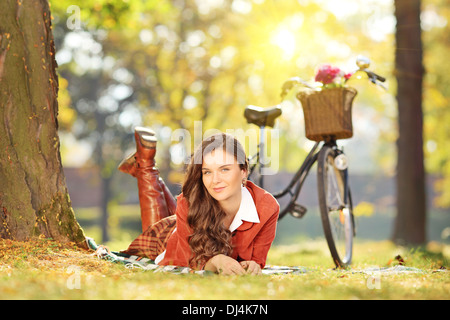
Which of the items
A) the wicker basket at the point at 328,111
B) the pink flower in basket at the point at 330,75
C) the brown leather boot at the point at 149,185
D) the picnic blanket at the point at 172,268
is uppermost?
the pink flower in basket at the point at 330,75

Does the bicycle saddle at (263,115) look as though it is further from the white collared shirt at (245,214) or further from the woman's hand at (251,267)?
the woman's hand at (251,267)

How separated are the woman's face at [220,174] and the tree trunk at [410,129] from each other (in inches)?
231

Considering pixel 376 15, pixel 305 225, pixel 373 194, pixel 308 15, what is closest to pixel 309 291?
pixel 308 15

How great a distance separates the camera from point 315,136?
4.25m

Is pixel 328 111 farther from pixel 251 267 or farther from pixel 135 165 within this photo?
pixel 251 267

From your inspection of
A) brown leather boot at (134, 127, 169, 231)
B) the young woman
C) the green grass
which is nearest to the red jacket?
the young woman

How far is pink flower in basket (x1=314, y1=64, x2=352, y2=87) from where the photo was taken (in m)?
4.09

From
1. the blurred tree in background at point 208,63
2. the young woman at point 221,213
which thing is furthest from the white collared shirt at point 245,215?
the blurred tree in background at point 208,63

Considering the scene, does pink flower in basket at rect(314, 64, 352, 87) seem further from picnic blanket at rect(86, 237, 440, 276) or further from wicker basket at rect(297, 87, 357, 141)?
picnic blanket at rect(86, 237, 440, 276)

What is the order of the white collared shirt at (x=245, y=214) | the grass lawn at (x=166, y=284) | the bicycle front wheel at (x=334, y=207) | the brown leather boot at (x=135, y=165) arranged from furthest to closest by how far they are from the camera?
the bicycle front wheel at (x=334, y=207), the brown leather boot at (x=135, y=165), the white collared shirt at (x=245, y=214), the grass lawn at (x=166, y=284)

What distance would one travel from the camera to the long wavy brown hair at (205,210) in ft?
9.21

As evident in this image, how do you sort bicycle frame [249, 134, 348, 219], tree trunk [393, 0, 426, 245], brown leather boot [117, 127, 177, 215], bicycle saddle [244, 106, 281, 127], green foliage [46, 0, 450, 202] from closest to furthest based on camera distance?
brown leather boot [117, 127, 177, 215] → bicycle frame [249, 134, 348, 219] → bicycle saddle [244, 106, 281, 127] → tree trunk [393, 0, 426, 245] → green foliage [46, 0, 450, 202]

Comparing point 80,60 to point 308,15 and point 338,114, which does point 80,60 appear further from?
point 338,114

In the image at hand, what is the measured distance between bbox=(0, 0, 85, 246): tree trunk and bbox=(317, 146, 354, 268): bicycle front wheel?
6.23 ft
